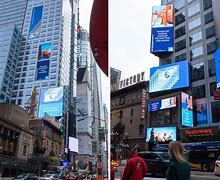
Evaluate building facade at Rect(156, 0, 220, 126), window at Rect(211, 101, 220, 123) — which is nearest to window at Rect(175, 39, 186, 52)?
building facade at Rect(156, 0, 220, 126)

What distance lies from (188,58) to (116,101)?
1.80 feet

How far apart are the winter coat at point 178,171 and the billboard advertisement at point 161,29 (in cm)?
52

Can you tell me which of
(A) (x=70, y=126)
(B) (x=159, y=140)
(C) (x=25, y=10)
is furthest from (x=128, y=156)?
(C) (x=25, y=10)

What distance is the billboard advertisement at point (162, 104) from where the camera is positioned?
1255 mm

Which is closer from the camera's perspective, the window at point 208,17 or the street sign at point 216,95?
the street sign at point 216,95

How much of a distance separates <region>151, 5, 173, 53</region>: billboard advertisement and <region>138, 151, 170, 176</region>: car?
1.55 ft

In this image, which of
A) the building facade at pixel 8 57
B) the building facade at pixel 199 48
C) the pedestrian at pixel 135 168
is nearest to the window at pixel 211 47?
the building facade at pixel 199 48

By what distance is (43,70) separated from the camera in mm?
1034

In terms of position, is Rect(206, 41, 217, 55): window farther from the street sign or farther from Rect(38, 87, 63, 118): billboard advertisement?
Rect(38, 87, 63, 118): billboard advertisement

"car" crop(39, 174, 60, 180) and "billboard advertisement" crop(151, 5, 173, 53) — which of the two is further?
"billboard advertisement" crop(151, 5, 173, 53)

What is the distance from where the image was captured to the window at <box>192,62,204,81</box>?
4.26 ft

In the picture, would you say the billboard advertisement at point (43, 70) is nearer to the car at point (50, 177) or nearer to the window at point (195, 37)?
the car at point (50, 177)

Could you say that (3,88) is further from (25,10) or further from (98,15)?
(98,15)

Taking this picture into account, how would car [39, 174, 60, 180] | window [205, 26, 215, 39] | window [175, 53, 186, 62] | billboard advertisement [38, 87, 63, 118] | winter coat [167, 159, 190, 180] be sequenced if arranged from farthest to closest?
window [175, 53, 186, 62] → window [205, 26, 215, 39] → winter coat [167, 159, 190, 180] → billboard advertisement [38, 87, 63, 118] → car [39, 174, 60, 180]
